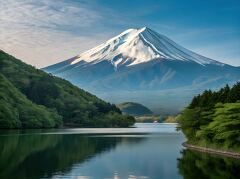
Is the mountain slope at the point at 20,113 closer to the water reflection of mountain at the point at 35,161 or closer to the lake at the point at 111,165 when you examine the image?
the water reflection of mountain at the point at 35,161

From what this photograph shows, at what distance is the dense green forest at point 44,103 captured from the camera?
419ft

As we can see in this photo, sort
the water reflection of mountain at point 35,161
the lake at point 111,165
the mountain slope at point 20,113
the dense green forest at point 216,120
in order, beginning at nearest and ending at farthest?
1. the lake at point 111,165
2. the water reflection of mountain at point 35,161
3. the dense green forest at point 216,120
4. the mountain slope at point 20,113

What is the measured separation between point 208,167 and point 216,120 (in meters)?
9.83

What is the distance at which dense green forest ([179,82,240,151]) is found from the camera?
1672 inches

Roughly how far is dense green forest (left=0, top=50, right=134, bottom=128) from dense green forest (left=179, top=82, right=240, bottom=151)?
69.1 meters

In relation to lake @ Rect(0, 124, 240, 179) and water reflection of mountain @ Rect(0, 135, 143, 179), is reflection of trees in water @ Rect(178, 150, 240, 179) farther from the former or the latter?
water reflection of mountain @ Rect(0, 135, 143, 179)

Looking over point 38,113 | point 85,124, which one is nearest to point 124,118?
point 85,124

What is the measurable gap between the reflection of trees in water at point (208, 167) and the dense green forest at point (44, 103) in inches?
3196

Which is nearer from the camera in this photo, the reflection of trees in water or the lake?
the reflection of trees in water

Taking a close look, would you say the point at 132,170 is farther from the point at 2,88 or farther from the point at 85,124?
the point at 85,124

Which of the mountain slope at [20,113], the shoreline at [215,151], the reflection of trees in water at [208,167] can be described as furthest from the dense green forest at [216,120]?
the mountain slope at [20,113]

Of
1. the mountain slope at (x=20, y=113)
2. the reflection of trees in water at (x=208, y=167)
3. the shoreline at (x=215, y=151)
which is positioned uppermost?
the mountain slope at (x=20, y=113)

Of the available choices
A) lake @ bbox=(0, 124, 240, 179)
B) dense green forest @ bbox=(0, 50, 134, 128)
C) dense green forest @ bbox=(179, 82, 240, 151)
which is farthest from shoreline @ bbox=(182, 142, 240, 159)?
dense green forest @ bbox=(0, 50, 134, 128)

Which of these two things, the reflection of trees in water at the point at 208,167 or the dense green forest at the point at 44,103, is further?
the dense green forest at the point at 44,103
